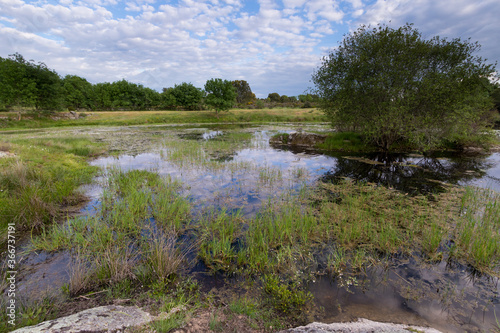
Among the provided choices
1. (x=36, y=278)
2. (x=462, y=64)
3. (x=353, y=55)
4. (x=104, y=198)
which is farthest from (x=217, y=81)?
(x=36, y=278)

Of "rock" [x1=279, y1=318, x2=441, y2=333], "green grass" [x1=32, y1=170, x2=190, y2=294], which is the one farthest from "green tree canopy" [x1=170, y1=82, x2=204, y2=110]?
"rock" [x1=279, y1=318, x2=441, y2=333]

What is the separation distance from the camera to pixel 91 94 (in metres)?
79.2

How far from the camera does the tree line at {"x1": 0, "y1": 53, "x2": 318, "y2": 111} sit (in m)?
39.6

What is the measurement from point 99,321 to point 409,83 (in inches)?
824

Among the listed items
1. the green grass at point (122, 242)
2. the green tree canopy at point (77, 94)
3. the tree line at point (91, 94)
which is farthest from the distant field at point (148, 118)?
the green grass at point (122, 242)

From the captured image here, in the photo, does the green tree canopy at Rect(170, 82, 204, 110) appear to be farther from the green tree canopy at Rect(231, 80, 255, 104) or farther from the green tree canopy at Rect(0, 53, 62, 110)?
the green tree canopy at Rect(231, 80, 255, 104)

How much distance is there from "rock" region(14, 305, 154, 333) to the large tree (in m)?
18.5

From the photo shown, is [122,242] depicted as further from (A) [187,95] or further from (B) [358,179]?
(A) [187,95]

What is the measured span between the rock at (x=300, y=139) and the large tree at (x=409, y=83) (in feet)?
18.0

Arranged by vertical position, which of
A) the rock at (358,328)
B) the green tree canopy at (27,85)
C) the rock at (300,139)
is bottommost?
the rock at (358,328)

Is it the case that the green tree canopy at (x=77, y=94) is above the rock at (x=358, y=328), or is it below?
above

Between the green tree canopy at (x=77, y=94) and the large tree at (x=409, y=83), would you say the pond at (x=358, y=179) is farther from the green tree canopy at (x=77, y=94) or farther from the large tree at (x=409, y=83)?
the green tree canopy at (x=77, y=94)

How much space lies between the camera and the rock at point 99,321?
9.37 ft

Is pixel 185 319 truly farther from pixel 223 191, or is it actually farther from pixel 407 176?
pixel 407 176
